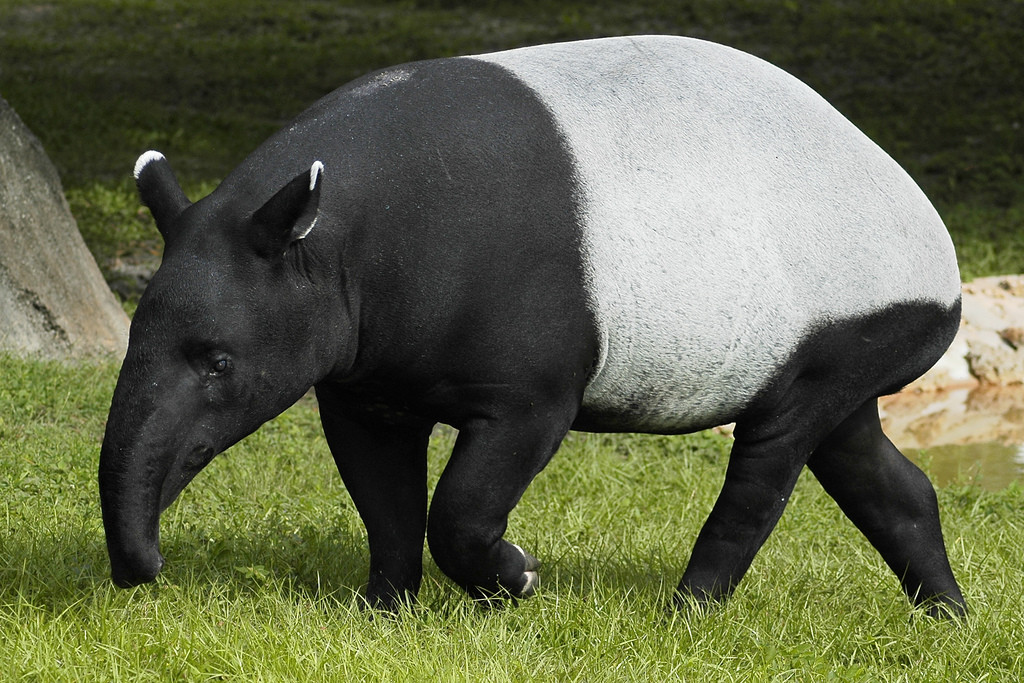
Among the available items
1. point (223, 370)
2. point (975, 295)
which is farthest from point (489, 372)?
point (975, 295)

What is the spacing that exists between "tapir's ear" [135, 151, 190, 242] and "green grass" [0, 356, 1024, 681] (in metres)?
1.05

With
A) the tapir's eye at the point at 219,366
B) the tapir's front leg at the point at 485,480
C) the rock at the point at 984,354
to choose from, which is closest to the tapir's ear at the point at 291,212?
the tapir's eye at the point at 219,366

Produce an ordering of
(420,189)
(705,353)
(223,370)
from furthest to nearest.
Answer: (705,353) → (420,189) → (223,370)

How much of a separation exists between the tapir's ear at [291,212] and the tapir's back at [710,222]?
2.34ft

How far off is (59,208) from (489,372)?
406cm

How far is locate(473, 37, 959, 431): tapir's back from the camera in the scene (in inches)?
124

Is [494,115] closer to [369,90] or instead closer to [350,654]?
[369,90]

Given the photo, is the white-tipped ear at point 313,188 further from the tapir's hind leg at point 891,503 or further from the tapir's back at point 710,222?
the tapir's hind leg at point 891,503

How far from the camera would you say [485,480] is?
A: 10.3 ft

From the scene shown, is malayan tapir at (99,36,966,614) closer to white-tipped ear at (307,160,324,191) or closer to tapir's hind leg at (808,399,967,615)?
white-tipped ear at (307,160,324,191)

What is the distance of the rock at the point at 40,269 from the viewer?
5.94 metres

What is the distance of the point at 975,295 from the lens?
26.5 feet

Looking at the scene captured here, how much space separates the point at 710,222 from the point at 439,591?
4.61 feet

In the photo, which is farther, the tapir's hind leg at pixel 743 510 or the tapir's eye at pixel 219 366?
the tapir's hind leg at pixel 743 510
